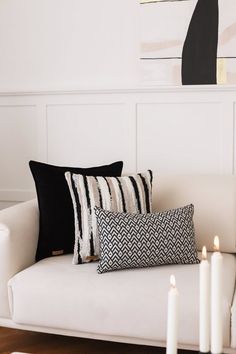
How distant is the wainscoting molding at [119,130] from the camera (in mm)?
3035

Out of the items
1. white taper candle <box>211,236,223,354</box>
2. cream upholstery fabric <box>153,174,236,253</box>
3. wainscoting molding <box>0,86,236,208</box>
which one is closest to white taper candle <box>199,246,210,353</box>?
white taper candle <box>211,236,223,354</box>

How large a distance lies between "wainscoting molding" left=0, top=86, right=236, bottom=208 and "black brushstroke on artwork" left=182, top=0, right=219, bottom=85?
0.08 meters

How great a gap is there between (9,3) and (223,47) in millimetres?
1413

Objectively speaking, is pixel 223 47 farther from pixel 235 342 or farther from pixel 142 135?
pixel 235 342

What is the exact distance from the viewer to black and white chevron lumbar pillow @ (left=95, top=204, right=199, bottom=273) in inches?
86.6

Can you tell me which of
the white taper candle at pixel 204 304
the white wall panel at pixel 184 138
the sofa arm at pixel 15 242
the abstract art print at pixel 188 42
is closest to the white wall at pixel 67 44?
the abstract art print at pixel 188 42

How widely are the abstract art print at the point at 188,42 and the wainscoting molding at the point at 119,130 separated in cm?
8

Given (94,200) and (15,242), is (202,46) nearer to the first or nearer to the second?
(94,200)

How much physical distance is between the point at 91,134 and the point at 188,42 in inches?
31.9

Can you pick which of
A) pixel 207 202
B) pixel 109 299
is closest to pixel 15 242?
pixel 109 299

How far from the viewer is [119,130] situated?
3.22 m

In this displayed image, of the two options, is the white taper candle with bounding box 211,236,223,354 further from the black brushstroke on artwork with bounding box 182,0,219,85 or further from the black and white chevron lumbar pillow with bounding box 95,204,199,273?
the black brushstroke on artwork with bounding box 182,0,219,85

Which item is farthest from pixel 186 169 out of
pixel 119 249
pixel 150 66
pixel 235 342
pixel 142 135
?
pixel 235 342

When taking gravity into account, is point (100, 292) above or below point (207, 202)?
below
